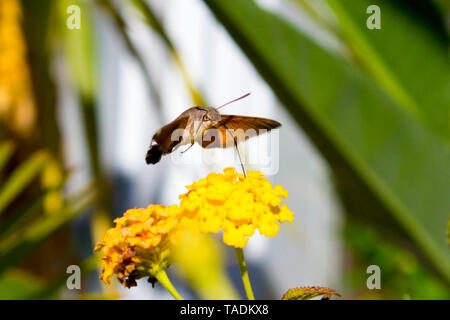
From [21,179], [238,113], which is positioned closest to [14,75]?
[21,179]

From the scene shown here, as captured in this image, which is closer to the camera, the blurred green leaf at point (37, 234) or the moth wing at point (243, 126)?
the moth wing at point (243, 126)

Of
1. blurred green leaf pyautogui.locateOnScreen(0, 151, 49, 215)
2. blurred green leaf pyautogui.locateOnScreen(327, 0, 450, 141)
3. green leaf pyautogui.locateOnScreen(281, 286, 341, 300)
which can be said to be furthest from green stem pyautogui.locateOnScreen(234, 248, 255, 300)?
blurred green leaf pyautogui.locateOnScreen(0, 151, 49, 215)

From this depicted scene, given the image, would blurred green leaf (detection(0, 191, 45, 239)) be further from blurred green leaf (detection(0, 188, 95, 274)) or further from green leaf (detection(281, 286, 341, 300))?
green leaf (detection(281, 286, 341, 300))

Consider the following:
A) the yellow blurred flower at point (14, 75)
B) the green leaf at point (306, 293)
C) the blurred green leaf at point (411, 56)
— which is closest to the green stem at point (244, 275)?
the green leaf at point (306, 293)

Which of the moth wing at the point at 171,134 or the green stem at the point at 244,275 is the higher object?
the moth wing at the point at 171,134

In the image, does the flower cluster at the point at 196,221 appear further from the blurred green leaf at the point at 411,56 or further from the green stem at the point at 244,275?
the blurred green leaf at the point at 411,56
